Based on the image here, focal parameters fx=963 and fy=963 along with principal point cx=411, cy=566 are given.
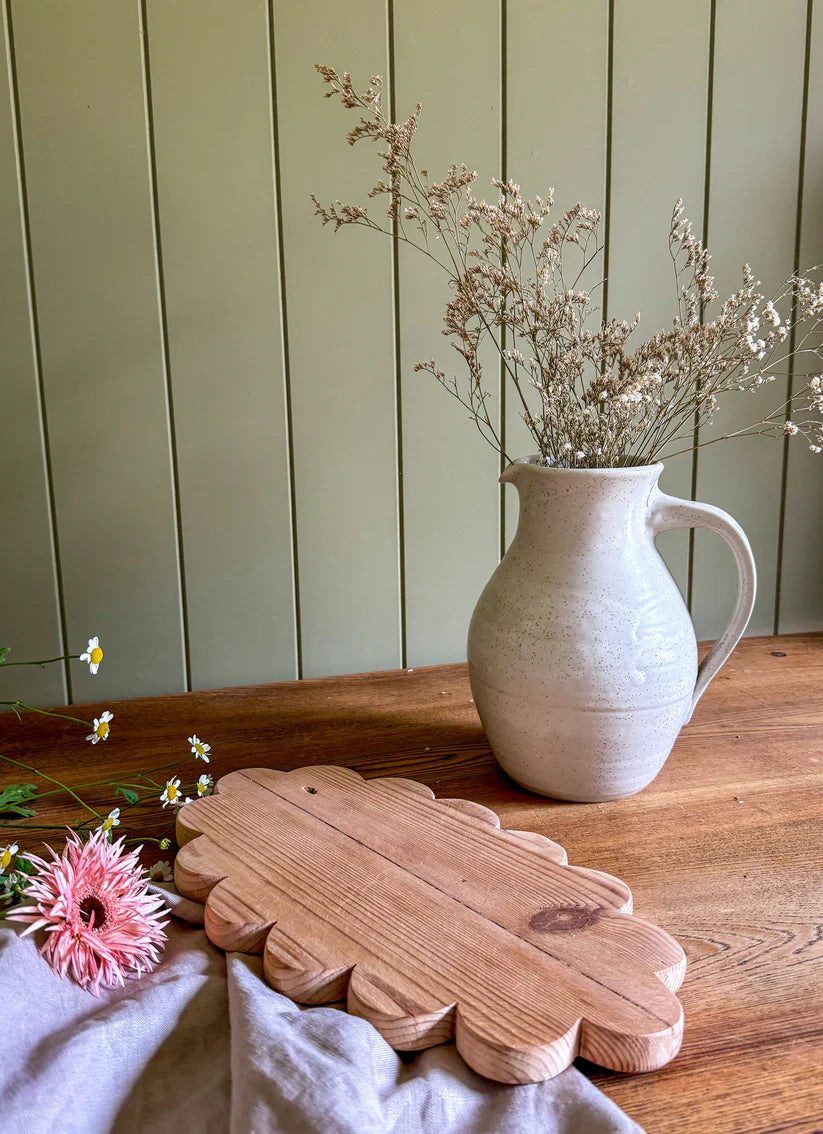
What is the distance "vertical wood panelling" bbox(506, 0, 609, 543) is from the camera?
1185 mm

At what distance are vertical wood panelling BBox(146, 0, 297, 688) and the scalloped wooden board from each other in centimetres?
40

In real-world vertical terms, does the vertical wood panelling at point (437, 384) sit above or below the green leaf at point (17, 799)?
above

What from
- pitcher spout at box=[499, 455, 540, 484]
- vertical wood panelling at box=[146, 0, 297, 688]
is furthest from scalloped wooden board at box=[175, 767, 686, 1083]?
vertical wood panelling at box=[146, 0, 297, 688]

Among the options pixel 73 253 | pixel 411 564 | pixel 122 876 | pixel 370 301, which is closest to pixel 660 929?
pixel 122 876

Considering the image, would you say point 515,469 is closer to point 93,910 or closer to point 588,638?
point 588,638

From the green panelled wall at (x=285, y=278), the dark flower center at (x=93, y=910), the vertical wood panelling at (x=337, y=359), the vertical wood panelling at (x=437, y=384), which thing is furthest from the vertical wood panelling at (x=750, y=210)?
the dark flower center at (x=93, y=910)

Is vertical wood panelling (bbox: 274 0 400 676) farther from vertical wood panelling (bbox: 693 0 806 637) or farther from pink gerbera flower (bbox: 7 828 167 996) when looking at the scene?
pink gerbera flower (bbox: 7 828 167 996)

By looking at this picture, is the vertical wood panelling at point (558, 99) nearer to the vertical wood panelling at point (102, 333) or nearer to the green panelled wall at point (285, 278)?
the green panelled wall at point (285, 278)

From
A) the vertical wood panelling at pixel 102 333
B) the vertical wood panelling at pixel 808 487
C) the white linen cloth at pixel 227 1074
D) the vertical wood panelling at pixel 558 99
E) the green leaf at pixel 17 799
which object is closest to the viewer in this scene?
the white linen cloth at pixel 227 1074

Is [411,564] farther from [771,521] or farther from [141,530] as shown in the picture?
[771,521]

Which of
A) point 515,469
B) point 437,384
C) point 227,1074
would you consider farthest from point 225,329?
point 227,1074

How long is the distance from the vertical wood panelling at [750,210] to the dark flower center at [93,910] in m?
0.98

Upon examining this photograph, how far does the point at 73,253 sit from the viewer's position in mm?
1101

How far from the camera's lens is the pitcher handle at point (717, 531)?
88 cm
